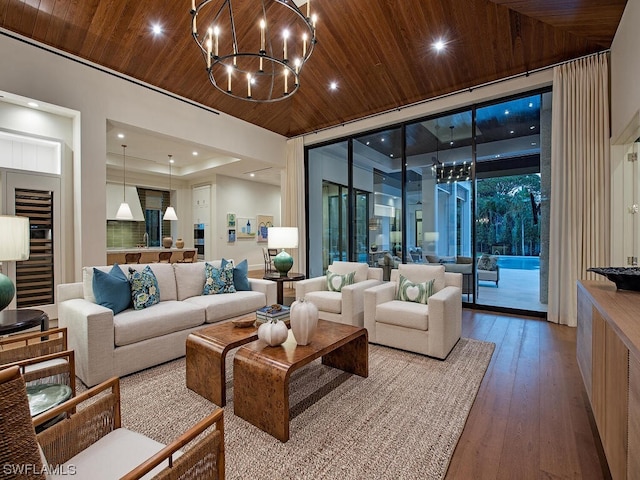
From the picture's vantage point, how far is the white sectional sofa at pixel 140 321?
8.21 ft

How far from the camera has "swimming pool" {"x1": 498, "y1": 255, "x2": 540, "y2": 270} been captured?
16.6ft

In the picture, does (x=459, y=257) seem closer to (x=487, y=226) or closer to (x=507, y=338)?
(x=487, y=226)

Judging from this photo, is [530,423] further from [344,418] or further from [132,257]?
[132,257]

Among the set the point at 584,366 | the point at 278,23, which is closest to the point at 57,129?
the point at 278,23

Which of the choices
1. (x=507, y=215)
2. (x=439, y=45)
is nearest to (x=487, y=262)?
(x=507, y=215)

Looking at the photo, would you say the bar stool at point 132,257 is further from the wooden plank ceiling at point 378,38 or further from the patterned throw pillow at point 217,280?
the patterned throw pillow at point 217,280

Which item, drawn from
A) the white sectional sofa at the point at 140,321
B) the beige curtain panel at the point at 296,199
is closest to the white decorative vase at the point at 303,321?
the white sectional sofa at the point at 140,321

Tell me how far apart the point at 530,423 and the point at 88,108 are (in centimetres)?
576

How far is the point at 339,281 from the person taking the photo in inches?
164

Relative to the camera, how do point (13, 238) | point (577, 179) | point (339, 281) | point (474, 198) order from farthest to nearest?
point (474, 198) → point (339, 281) → point (577, 179) → point (13, 238)

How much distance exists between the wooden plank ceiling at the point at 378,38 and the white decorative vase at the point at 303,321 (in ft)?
12.7

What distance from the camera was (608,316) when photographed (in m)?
1.42

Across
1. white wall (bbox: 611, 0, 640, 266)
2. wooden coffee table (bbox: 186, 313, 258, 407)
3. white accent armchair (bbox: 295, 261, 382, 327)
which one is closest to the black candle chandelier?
white wall (bbox: 611, 0, 640, 266)

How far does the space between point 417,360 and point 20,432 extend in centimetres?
289
